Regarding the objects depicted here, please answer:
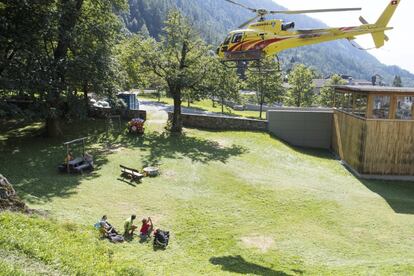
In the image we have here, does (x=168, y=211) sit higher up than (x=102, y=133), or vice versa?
(x=102, y=133)

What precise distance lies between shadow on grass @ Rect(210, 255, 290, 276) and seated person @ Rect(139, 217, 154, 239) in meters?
2.58

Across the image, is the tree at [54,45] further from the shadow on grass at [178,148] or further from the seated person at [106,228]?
the seated person at [106,228]

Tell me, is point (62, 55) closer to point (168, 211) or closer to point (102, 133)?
point (102, 133)

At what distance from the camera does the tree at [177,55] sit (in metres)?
27.4

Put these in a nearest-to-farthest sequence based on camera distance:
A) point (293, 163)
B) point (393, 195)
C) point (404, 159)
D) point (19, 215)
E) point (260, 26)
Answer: point (19, 215) → point (260, 26) → point (393, 195) → point (404, 159) → point (293, 163)

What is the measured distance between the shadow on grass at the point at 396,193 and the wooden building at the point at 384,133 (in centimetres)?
74

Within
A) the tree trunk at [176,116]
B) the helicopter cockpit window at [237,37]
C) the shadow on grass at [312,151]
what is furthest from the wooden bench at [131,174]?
the shadow on grass at [312,151]

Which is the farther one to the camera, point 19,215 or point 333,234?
point 333,234

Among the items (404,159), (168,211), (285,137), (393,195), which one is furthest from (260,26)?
(285,137)

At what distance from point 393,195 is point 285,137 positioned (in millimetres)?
11532

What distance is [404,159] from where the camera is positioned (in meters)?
22.9

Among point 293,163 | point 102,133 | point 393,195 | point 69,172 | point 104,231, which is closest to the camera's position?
point 104,231

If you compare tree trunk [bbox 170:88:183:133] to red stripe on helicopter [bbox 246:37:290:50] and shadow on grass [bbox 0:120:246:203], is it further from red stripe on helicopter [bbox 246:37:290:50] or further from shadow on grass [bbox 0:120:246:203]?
red stripe on helicopter [bbox 246:37:290:50]

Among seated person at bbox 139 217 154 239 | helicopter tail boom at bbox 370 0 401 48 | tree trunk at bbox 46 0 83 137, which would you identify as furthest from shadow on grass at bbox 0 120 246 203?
helicopter tail boom at bbox 370 0 401 48
